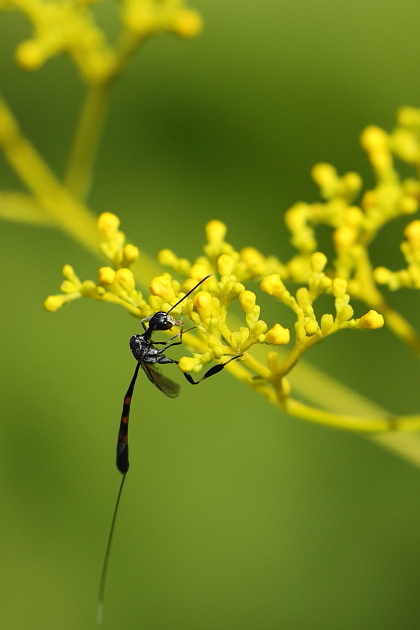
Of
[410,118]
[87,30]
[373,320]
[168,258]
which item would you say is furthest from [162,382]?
[87,30]

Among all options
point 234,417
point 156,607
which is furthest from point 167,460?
point 156,607

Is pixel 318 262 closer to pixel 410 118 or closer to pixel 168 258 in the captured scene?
pixel 168 258

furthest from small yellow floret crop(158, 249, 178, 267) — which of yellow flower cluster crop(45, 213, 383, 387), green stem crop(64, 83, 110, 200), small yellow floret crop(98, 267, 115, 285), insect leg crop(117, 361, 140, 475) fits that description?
green stem crop(64, 83, 110, 200)

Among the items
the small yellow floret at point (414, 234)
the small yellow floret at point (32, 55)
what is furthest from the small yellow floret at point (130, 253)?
the small yellow floret at point (32, 55)

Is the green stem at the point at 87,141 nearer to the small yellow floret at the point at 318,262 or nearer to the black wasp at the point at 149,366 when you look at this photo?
the black wasp at the point at 149,366

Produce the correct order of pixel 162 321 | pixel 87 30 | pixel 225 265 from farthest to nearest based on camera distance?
pixel 87 30 < pixel 162 321 < pixel 225 265

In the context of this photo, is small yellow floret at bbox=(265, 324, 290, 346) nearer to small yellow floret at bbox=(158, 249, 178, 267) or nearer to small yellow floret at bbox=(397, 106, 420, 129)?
small yellow floret at bbox=(158, 249, 178, 267)
